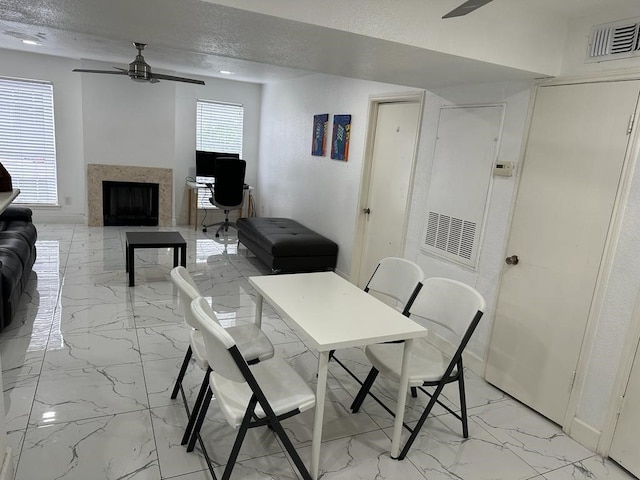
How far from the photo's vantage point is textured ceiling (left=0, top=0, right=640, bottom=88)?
6.22 feet

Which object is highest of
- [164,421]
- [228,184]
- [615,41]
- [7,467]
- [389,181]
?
[615,41]

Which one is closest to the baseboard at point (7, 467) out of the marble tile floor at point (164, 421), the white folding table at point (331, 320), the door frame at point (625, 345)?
the marble tile floor at point (164, 421)

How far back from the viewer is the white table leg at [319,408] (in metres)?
1.85

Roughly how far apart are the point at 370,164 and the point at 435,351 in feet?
7.81

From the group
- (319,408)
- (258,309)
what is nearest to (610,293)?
(319,408)

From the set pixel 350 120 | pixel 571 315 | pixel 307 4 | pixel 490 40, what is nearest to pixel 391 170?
pixel 350 120

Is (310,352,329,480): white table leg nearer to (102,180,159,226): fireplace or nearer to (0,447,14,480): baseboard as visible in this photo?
(0,447,14,480): baseboard

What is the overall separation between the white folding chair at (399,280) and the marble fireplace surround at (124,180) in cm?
512

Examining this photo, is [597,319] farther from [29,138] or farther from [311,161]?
[29,138]

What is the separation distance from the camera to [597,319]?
2352 millimetres

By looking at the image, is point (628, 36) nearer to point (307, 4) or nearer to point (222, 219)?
point (307, 4)

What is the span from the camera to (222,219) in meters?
7.62

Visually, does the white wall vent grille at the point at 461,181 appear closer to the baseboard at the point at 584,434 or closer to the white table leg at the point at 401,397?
the baseboard at the point at 584,434

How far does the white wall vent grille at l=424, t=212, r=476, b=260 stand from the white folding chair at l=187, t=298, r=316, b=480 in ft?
5.68
